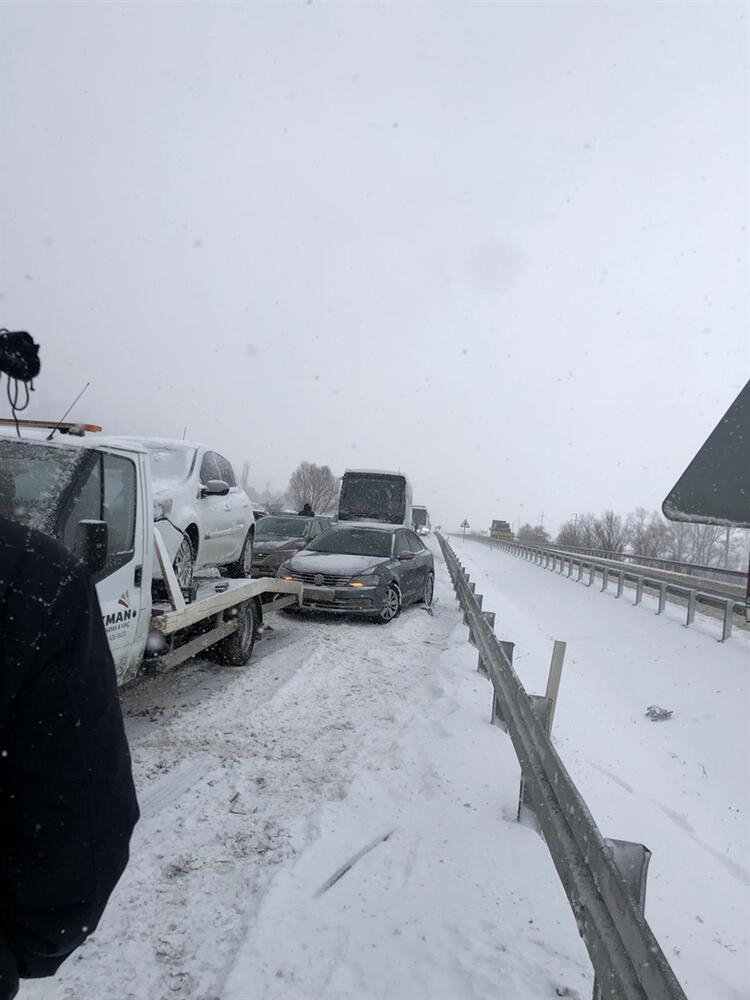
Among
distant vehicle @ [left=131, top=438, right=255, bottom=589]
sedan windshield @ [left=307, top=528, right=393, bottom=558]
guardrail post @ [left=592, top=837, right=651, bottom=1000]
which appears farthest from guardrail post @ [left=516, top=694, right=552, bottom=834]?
sedan windshield @ [left=307, top=528, right=393, bottom=558]

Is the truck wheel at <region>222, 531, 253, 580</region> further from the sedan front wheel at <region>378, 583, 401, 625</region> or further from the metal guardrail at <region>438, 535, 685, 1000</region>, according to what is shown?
the metal guardrail at <region>438, 535, 685, 1000</region>

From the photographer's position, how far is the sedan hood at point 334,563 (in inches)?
409

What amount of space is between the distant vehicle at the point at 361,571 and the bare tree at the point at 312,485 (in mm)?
62509

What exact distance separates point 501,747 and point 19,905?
14.9 feet

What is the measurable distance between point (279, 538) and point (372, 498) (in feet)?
19.9

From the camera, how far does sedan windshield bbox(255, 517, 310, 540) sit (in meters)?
15.8

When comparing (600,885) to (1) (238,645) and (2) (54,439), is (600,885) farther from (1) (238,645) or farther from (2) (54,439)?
(1) (238,645)

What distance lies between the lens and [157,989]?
2.52 m

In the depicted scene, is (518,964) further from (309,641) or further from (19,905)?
(309,641)

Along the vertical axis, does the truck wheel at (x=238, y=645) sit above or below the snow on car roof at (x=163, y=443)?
below

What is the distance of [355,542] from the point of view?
11836mm

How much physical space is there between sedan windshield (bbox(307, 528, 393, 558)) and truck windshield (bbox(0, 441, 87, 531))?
7378mm

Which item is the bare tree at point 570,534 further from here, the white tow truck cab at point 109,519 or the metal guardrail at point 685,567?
the white tow truck cab at point 109,519

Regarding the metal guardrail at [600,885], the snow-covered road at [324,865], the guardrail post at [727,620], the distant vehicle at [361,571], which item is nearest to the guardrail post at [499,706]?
the snow-covered road at [324,865]
